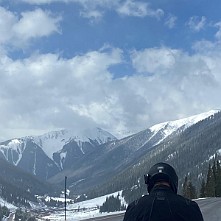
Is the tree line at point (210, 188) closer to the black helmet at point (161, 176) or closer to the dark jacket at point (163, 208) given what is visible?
the black helmet at point (161, 176)

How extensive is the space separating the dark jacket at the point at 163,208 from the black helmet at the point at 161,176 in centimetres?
10

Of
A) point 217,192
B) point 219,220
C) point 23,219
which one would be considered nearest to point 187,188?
point 217,192

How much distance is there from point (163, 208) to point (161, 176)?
436 millimetres

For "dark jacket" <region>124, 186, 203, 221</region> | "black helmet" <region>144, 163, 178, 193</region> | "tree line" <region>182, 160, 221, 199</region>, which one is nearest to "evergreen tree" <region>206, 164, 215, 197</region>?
"tree line" <region>182, 160, 221, 199</region>

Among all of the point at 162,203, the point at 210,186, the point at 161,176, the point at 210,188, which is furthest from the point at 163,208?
the point at 210,186

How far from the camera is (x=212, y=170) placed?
92.2 meters

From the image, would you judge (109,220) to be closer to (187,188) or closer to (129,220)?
(129,220)

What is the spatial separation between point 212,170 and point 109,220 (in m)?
67.5

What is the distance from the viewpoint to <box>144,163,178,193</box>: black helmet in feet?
18.3

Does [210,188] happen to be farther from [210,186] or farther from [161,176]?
[161,176]

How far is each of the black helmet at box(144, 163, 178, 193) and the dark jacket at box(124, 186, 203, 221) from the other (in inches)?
4.0

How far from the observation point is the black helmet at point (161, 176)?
5.58 meters

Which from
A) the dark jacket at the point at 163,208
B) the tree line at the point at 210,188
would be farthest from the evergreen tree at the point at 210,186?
the dark jacket at the point at 163,208

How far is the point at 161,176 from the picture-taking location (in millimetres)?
5590
